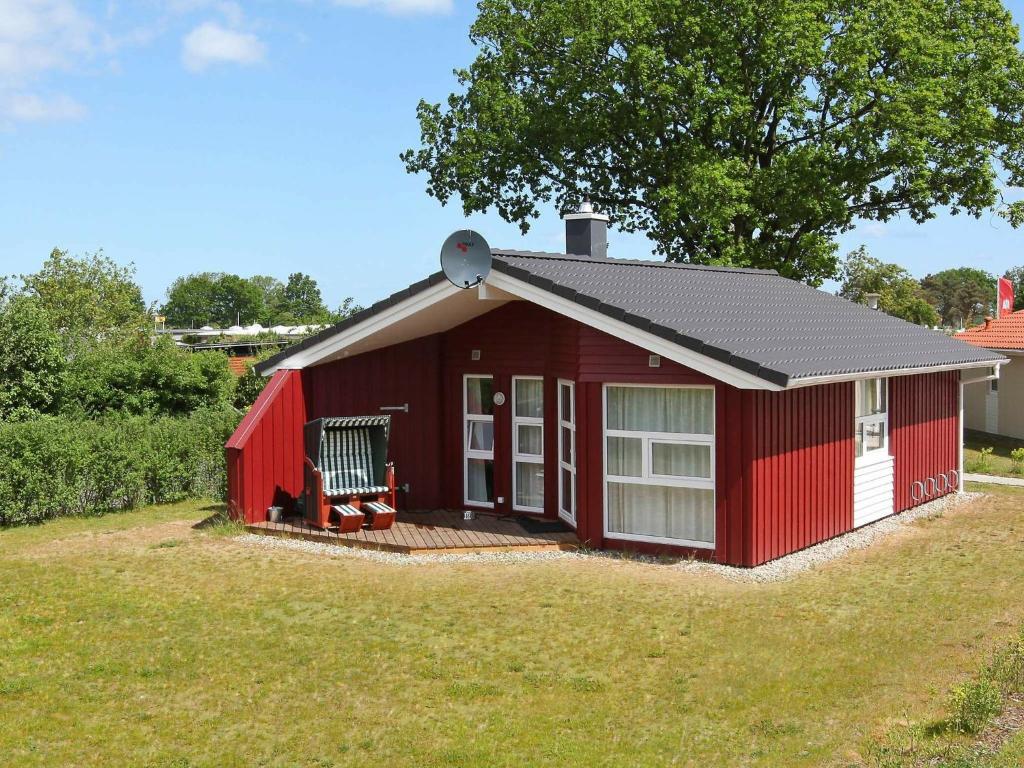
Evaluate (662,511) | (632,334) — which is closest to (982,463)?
(662,511)

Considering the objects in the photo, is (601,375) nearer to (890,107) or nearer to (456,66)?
(890,107)

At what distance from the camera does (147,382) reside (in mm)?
19656

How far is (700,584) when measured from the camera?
9.55 meters

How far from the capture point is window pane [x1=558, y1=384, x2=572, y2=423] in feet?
39.1

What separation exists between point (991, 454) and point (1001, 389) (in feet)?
12.2

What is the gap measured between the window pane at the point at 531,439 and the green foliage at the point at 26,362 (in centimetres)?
1040

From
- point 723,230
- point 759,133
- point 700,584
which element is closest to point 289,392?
point 700,584

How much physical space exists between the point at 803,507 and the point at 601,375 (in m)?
2.75

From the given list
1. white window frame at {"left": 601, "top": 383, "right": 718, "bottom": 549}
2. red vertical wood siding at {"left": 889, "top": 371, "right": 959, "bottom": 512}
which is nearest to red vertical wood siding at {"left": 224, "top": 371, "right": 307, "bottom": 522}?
white window frame at {"left": 601, "top": 383, "right": 718, "bottom": 549}

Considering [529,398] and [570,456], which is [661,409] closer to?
[570,456]

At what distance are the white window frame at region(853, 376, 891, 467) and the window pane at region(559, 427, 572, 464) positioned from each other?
3.61 metres

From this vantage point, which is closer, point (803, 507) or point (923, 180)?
point (803, 507)

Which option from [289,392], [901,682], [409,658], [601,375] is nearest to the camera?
[901,682]

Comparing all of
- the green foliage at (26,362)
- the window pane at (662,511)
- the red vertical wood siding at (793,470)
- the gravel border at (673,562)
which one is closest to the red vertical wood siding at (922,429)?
the gravel border at (673,562)
